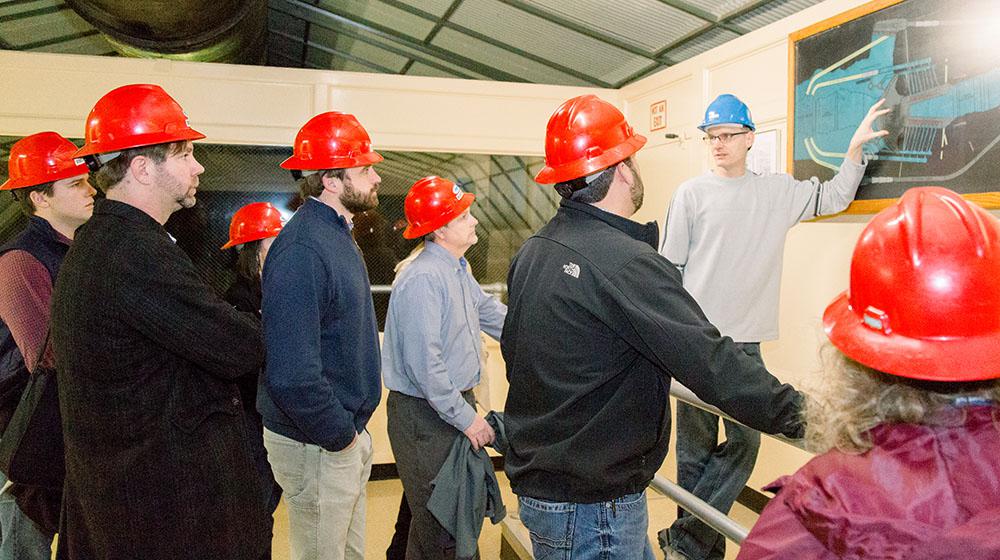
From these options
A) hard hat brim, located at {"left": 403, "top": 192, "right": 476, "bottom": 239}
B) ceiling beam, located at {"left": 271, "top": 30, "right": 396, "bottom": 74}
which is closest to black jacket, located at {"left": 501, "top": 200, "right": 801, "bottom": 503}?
hard hat brim, located at {"left": 403, "top": 192, "right": 476, "bottom": 239}

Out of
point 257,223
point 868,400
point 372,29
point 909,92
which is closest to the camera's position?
point 868,400

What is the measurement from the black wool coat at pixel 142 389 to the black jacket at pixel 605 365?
0.68 m

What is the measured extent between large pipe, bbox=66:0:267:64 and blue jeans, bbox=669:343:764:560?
8.75 ft

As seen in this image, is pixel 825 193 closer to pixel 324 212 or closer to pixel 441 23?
pixel 324 212

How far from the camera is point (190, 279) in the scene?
1.57 m

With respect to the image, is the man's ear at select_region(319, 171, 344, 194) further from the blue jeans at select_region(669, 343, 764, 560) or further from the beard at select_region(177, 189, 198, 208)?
the blue jeans at select_region(669, 343, 764, 560)

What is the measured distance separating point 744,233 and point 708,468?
93 centimetres

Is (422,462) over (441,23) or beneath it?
beneath

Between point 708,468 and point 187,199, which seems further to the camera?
point 708,468

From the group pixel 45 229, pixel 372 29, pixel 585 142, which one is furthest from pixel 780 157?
pixel 372 29

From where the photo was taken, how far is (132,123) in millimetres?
1729

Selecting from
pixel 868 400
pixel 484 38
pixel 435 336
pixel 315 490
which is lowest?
pixel 315 490

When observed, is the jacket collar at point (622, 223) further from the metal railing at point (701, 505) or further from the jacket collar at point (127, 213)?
the jacket collar at point (127, 213)

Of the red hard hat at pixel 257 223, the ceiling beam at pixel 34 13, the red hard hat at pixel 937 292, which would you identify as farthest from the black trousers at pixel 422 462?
the ceiling beam at pixel 34 13
